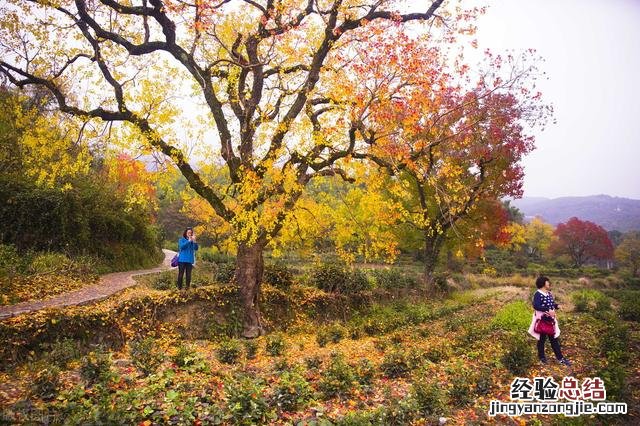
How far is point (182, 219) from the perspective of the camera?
47.0 metres

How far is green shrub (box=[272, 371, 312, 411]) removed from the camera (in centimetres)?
585

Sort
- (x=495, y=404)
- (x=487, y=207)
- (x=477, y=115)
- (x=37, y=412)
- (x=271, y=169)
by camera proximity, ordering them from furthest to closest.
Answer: (x=487, y=207) → (x=477, y=115) → (x=271, y=169) → (x=495, y=404) → (x=37, y=412)

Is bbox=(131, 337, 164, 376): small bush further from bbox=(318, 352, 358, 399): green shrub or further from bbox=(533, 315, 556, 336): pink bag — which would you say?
bbox=(533, 315, 556, 336): pink bag

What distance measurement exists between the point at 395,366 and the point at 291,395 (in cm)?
284

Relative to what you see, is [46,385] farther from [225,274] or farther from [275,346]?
[225,274]

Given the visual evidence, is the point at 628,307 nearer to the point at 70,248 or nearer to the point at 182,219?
the point at 70,248

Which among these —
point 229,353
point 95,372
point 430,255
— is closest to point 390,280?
point 430,255

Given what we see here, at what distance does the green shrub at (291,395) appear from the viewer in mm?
→ 5852

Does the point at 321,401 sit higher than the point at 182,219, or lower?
lower

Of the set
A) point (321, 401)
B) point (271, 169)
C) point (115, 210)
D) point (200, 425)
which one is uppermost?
point (271, 169)

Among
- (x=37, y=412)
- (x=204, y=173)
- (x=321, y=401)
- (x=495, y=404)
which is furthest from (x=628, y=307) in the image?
(x=37, y=412)

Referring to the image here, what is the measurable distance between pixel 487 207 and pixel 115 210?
21079 mm

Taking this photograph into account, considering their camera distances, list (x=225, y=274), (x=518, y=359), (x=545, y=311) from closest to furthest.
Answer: (x=518, y=359)
(x=545, y=311)
(x=225, y=274)

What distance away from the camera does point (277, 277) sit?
1486 cm
